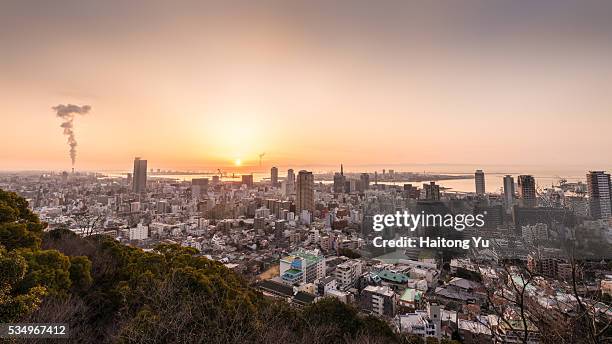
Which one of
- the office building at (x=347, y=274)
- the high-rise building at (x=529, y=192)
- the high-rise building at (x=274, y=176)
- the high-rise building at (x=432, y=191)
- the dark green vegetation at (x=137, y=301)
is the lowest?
the office building at (x=347, y=274)

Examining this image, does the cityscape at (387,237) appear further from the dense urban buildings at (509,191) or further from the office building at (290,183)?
the office building at (290,183)

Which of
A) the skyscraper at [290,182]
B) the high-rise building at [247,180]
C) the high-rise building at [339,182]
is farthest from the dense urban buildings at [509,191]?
the high-rise building at [247,180]

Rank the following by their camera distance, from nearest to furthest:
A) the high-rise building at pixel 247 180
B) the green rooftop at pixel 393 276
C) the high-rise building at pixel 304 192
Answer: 1. the green rooftop at pixel 393 276
2. the high-rise building at pixel 304 192
3. the high-rise building at pixel 247 180

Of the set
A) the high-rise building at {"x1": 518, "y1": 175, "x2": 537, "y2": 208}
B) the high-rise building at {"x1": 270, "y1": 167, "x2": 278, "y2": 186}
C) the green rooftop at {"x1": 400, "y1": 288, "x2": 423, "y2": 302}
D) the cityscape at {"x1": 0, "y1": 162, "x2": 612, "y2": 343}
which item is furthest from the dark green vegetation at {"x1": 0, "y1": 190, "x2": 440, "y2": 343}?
the high-rise building at {"x1": 270, "y1": 167, "x2": 278, "y2": 186}

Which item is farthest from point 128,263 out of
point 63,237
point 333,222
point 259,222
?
point 333,222

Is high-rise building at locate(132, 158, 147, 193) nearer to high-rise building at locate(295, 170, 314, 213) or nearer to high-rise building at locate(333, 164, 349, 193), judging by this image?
high-rise building at locate(295, 170, 314, 213)

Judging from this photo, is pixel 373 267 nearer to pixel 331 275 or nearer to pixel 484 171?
pixel 331 275

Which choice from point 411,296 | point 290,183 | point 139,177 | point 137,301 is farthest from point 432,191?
point 139,177
